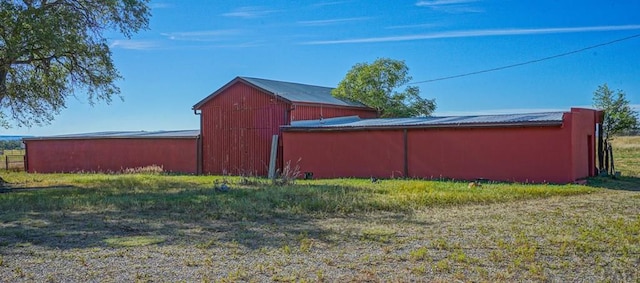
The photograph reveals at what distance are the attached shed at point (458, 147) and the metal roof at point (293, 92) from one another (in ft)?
6.92

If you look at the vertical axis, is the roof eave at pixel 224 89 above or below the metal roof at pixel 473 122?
above

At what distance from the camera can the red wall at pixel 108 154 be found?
24031mm

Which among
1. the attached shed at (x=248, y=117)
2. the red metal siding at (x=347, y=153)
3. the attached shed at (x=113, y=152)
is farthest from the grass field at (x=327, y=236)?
the attached shed at (x=113, y=152)

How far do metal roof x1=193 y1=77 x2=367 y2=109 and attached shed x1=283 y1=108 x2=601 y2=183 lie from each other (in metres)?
2.11

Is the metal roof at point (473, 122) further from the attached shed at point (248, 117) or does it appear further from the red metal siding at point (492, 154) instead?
the attached shed at point (248, 117)

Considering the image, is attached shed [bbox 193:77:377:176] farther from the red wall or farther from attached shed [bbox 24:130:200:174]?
the red wall

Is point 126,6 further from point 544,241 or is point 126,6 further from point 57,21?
point 544,241

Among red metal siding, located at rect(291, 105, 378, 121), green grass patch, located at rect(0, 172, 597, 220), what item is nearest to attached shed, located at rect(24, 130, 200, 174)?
red metal siding, located at rect(291, 105, 378, 121)

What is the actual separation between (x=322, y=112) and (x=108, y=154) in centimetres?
1124

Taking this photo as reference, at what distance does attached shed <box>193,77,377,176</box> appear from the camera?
832 inches

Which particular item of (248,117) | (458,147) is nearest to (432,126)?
(458,147)

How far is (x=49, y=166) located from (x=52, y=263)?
24815 millimetres

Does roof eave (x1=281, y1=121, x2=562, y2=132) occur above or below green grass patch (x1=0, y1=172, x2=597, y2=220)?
above

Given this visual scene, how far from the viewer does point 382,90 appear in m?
28.9
